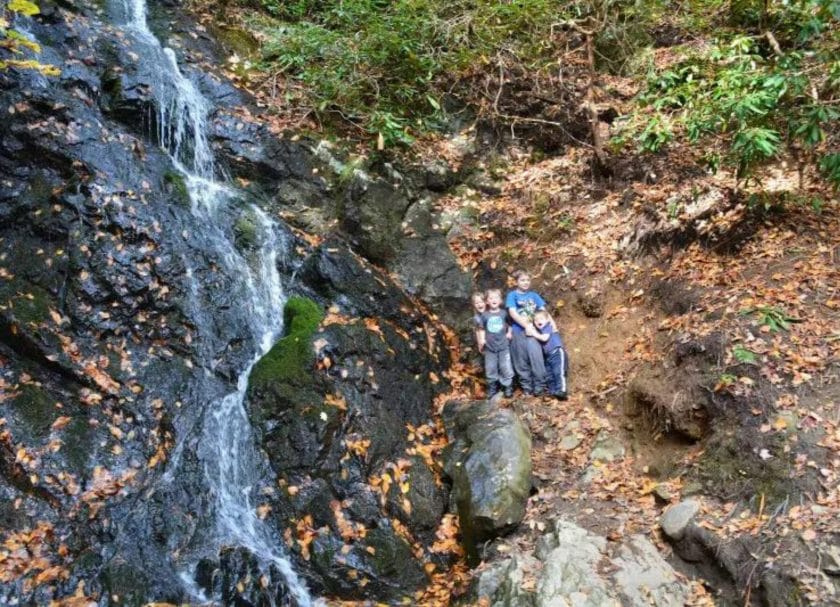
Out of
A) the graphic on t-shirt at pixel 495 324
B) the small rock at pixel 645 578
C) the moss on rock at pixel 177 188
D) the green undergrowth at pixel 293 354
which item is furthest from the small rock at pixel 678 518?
the moss on rock at pixel 177 188

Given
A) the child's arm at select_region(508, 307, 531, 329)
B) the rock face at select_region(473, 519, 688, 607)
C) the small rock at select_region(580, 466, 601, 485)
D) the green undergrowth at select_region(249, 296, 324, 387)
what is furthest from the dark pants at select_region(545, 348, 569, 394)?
the green undergrowth at select_region(249, 296, 324, 387)

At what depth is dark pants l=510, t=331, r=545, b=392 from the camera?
7.59m

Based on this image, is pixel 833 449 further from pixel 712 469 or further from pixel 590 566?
pixel 590 566

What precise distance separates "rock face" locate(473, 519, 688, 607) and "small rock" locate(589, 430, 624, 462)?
1223mm

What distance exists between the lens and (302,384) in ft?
22.4

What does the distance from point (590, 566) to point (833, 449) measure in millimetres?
2272

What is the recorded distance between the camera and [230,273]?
7.88m

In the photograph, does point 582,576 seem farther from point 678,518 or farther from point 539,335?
point 539,335

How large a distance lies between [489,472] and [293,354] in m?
2.69

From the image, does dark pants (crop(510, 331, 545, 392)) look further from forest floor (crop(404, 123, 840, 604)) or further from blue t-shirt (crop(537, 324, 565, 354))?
forest floor (crop(404, 123, 840, 604))

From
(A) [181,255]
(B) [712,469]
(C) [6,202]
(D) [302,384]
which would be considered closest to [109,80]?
(C) [6,202]

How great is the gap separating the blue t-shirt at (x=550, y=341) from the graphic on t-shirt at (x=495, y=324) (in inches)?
19.9

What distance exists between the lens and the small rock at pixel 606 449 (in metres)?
6.51

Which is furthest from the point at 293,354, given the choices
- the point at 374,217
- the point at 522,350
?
the point at 374,217
